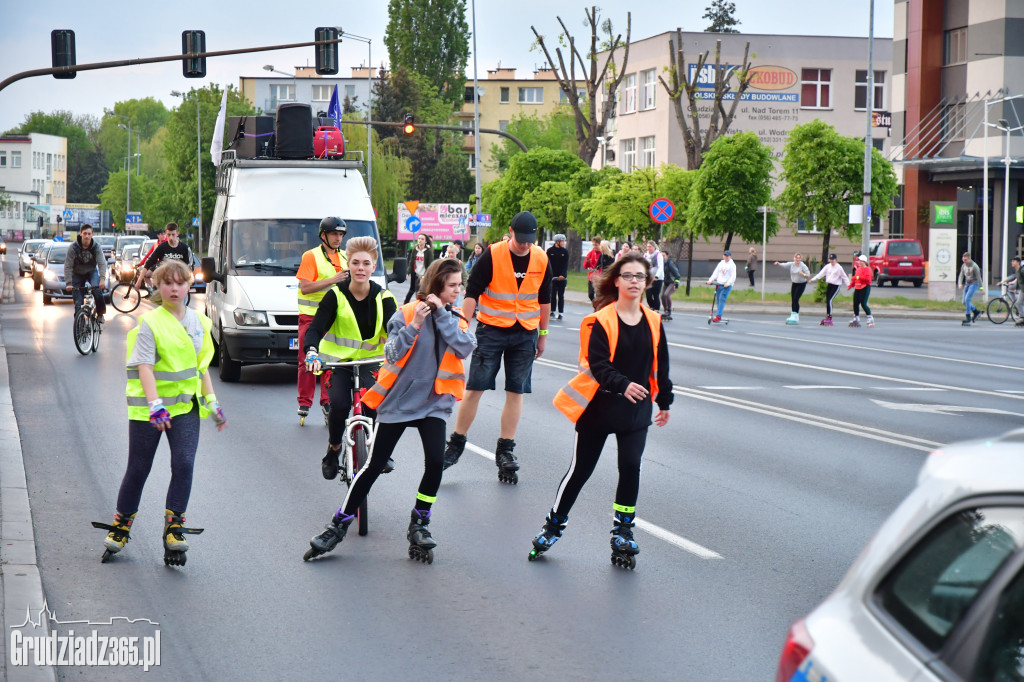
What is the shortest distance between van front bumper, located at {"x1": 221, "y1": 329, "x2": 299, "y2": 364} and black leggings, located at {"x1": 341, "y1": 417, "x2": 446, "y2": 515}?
8070mm

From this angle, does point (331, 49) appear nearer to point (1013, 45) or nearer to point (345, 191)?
point (345, 191)

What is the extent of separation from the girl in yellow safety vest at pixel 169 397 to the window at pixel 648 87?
2463 inches

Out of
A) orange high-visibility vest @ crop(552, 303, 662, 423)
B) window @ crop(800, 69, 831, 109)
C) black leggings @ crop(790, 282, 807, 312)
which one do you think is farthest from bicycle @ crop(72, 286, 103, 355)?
window @ crop(800, 69, 831, 109)

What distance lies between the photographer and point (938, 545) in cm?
233

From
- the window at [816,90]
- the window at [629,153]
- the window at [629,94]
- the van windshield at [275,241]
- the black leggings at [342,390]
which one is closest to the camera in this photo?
the black leggings at [342,390]

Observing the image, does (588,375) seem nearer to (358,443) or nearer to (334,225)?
(358,443)

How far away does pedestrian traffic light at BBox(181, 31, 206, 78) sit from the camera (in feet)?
92.7

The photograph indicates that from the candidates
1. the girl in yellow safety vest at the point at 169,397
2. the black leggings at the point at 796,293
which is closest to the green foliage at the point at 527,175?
the black leggings at the point at 796,293

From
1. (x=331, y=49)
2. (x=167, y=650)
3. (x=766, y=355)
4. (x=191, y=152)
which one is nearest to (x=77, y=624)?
(x=167, y=650)

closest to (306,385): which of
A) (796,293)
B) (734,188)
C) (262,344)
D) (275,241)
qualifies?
(262,344)

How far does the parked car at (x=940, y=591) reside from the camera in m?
2.12

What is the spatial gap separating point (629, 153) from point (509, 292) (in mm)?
63007

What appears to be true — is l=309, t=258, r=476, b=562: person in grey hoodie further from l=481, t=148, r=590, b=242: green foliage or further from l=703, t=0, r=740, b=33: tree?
l=703, t=0, r=740, b=33: tree

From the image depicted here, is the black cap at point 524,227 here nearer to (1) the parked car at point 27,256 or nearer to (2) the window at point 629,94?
(1) the parked car at point 27,256
